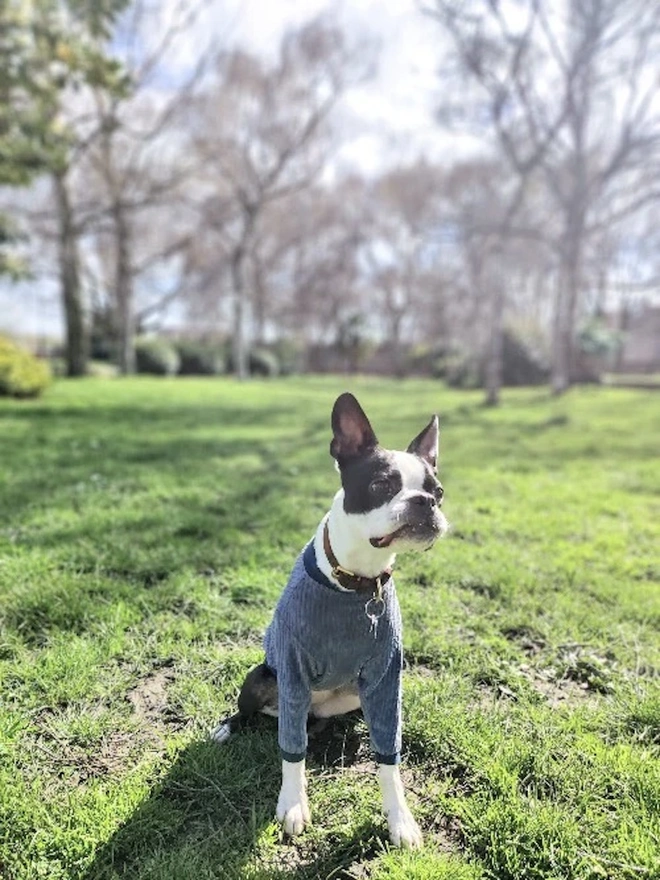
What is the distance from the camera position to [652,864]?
1.67 metres

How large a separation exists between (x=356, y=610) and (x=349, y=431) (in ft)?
1.80

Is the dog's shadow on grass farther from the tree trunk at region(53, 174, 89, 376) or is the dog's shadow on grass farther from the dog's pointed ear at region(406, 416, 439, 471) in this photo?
the tree trunk at region(53, 174, 89, 376)

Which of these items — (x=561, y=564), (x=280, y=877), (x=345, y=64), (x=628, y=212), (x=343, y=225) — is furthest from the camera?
(x=343, y=225)

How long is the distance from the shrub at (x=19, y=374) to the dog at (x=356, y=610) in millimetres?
9928

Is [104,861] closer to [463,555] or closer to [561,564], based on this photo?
[463,555]

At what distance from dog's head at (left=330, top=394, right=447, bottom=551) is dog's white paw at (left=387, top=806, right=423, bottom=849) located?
2.71ft

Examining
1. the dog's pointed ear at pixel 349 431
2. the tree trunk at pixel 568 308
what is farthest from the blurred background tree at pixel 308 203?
the dog's pointed ear at pixel 349 431

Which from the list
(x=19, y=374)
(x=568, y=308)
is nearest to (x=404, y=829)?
(x=19, y=374)

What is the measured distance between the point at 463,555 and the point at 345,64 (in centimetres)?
2113

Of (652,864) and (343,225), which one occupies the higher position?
(343,225)

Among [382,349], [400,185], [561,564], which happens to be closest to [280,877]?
[561,564]

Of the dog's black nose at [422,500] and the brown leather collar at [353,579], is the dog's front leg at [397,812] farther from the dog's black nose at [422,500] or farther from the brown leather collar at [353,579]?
the dog's black nose at [422,500]

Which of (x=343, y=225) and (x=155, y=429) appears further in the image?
(x=343, y=225)

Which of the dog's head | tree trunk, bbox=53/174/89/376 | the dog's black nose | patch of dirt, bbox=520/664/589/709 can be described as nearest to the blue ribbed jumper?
the dog's head
